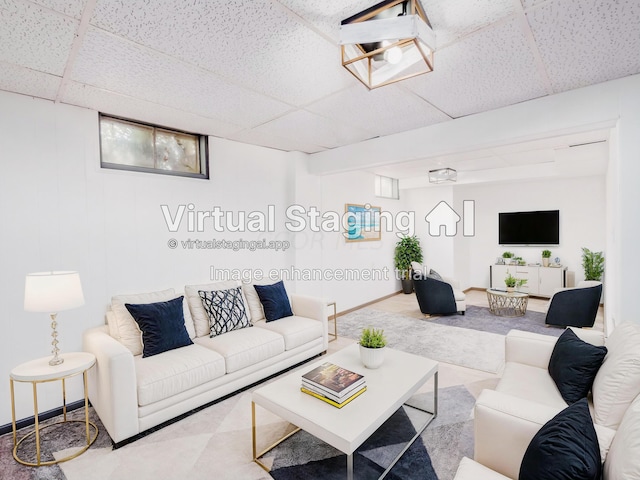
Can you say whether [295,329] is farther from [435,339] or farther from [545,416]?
[545,416]

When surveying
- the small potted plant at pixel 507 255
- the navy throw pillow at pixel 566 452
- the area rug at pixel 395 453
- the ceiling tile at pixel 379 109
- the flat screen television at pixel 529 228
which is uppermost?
the ceiling tile at pixel 379 109

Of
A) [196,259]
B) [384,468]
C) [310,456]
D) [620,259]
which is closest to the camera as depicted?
[384,468]

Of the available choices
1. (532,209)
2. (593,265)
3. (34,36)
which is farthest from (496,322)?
(34,36)

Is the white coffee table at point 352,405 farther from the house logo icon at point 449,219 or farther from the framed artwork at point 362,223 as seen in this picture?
the house logo icon at point 449,219

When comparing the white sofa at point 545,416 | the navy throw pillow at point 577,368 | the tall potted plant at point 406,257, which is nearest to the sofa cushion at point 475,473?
the white sofa at point 545,416

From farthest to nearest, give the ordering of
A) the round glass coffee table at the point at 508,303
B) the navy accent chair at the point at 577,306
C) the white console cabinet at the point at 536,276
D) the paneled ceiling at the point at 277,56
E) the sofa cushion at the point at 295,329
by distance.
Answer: the white console cabinet at the point at 536,276 → the round glass coffee table at the point at 508,303 → the navy accent chair at the point at 577,306 → the sofa cushion at the point at 295,329 → the paneled ceiling at the point at 277,56

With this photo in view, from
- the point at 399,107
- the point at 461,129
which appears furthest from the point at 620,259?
the point at 399,107

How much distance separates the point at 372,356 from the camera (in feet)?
8.20

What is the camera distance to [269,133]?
3773mm

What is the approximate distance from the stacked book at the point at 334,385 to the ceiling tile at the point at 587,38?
231 centimetres

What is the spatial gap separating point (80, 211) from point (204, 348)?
162 centimetres

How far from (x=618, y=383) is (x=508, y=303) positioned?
4.57 metres

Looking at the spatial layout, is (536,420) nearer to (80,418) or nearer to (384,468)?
(384,468)

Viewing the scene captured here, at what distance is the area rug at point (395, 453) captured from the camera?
2041 millimetres
